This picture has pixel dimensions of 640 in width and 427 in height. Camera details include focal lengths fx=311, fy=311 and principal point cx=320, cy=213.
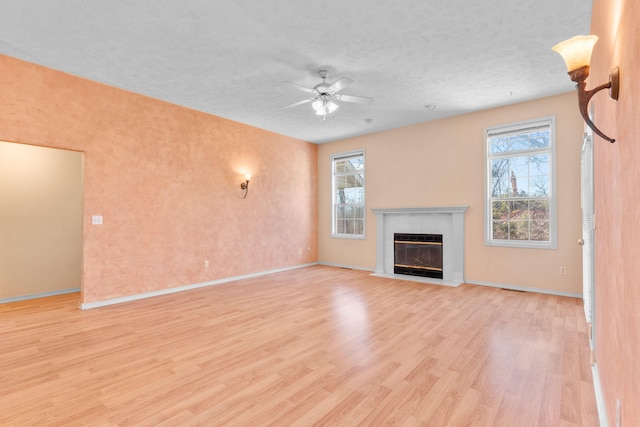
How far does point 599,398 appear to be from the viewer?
1997 mm

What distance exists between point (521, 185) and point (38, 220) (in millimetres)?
7822

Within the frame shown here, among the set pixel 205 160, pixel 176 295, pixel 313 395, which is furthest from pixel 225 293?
pixel 313 395

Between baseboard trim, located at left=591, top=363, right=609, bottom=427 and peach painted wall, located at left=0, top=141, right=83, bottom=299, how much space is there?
20.7ft

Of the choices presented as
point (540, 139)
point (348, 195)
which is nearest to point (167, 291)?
point (348, 195)

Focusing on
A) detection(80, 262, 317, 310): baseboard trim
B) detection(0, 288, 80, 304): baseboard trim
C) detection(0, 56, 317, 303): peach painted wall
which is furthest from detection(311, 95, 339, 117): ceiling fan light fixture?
detection(0, 288, 80, 304): baseboard trim

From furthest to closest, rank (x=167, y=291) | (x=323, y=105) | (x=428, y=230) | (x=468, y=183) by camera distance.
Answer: (x=428, y=230) → (x=468, y=183) → (x=167, y=291) → (x=323, y=105)

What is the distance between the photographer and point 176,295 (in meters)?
4.90

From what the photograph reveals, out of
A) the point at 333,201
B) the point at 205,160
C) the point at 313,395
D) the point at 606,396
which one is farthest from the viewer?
the point at 333,201

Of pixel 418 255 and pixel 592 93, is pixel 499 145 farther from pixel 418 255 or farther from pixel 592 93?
pixel 592 93

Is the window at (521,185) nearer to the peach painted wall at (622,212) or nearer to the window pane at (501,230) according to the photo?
the window pane at (501,230)

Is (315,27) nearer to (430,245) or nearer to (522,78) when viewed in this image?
(522,78)

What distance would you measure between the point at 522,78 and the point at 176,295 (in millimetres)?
5898

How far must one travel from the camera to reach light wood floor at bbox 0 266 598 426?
1.97 m

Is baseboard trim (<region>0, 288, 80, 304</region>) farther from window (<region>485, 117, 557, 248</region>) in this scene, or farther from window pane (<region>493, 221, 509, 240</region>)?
window pane (<region>493, 221, 509, 240</region>)
